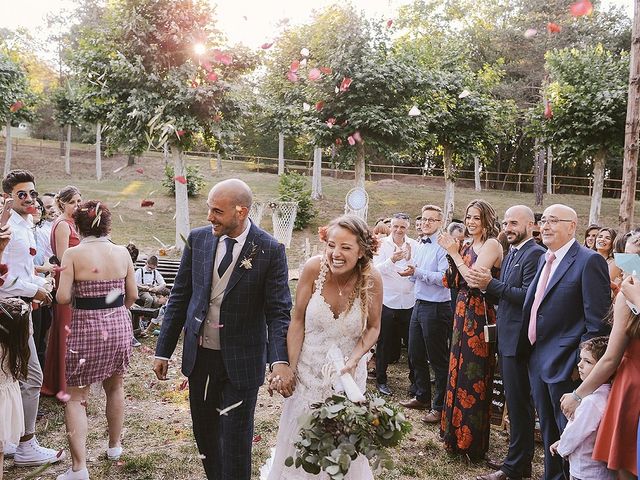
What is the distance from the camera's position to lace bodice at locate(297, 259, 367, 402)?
3422 millimetres

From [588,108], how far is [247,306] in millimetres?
13741

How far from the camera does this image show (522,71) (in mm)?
28453

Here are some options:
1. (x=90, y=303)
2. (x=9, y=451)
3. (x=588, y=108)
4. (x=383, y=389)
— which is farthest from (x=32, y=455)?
(x=588, y=108)

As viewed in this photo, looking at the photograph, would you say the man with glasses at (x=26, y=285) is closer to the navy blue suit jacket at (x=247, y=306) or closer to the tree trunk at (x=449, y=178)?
the navy blue suit jacket at (x=247, y=306)

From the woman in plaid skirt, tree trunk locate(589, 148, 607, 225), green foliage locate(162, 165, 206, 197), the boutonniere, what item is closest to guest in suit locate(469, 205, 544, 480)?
the boutonniere

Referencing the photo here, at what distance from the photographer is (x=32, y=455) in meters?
4.14

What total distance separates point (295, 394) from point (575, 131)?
13719 mm

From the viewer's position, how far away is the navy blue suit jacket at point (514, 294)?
407 cm

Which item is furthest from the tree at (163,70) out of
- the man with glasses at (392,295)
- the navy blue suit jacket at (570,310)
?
the navy blue suit jacket at (570,310)

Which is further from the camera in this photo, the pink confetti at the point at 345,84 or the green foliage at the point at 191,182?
the green foliage at the point at 191,182

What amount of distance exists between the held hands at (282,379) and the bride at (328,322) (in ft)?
0.46

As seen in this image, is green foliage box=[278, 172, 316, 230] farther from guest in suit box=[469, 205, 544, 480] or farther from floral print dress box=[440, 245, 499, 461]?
guest in suit box=[469, 205, 544, 480]

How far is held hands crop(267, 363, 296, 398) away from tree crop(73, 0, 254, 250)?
10.2 meters

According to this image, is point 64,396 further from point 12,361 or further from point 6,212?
point 6,212
